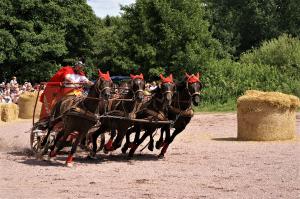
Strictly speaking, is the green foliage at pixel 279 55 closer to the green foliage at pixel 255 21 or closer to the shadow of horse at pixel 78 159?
the green foliage at pixel 255 21

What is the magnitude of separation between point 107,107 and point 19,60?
28.5 metres

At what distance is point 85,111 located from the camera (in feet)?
42.4

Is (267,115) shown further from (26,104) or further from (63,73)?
(26,104)

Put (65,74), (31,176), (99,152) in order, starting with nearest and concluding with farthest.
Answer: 1. (31,176)
2. (65,74)
3. (99,152)

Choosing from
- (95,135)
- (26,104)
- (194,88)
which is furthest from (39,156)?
(26,104)

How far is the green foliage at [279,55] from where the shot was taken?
1570 inches

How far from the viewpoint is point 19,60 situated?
40.9 metres

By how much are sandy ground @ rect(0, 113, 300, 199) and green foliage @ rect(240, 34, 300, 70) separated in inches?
918

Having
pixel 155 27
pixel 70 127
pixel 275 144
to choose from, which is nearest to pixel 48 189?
pixel 70 127

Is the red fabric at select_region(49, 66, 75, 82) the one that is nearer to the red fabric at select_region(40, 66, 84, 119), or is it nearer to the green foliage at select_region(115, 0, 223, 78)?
the red fabric at select_region(40, 66, 84, 119)

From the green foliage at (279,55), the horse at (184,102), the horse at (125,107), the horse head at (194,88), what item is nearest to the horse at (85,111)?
the horse at (125,107)

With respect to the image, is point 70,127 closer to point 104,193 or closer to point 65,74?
point 65,74

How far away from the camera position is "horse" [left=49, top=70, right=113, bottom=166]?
12.7 meters

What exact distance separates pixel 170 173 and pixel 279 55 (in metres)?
31.3
